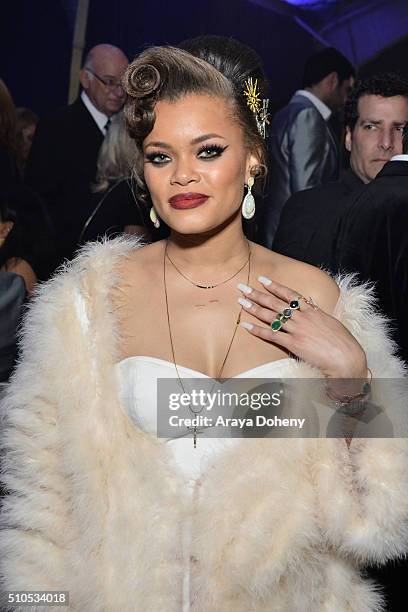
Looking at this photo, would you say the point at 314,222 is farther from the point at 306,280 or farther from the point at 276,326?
the point at 276,326

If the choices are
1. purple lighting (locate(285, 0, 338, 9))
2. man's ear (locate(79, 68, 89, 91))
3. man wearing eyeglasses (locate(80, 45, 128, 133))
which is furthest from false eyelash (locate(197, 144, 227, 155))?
purple lighting (locate(285, 0, 338, 9))

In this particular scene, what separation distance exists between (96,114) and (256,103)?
283cm

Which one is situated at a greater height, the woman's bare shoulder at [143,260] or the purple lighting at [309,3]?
the purple lighting at [309,3]

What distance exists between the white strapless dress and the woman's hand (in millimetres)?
86

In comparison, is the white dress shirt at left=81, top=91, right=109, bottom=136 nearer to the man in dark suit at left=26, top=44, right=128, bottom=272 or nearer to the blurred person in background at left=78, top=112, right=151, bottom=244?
the man in dark suit at left=26, top=44, right=128, bottom=272

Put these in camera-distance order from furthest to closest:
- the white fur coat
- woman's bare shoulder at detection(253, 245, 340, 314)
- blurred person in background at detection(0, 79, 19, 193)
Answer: blurred person in background at detection(0, 79, 19, 193)
woman's bare shoulder at detection(253, 245, 340, 314)
the white fur coat

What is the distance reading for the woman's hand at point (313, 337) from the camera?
2113 millimetres

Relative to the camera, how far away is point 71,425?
7.07 feet

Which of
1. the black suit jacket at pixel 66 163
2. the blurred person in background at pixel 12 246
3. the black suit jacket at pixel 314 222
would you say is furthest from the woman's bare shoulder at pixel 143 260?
the black suit jacket at pixel 66 163

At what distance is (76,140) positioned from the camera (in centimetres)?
490

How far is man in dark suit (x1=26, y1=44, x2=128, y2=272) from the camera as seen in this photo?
468 cm

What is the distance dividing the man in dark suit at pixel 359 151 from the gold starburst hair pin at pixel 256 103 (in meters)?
1.02

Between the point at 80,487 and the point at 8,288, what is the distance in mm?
1338

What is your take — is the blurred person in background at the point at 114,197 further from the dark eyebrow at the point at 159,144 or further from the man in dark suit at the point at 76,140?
the dark eyebrow at the point at 159,144
